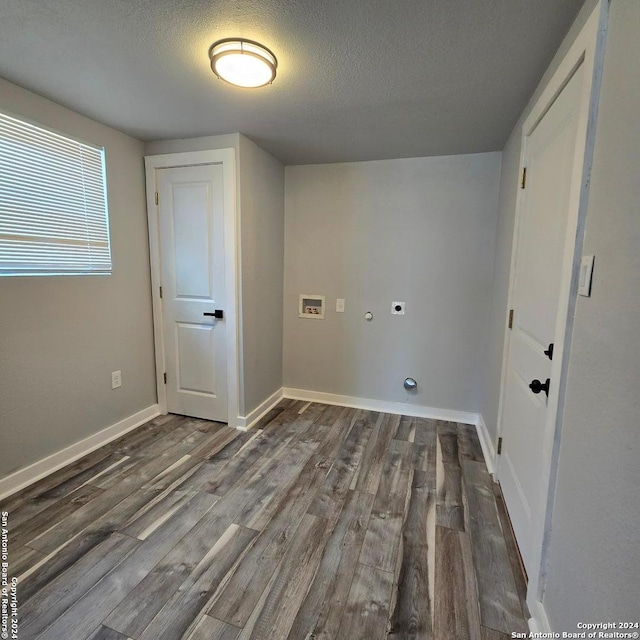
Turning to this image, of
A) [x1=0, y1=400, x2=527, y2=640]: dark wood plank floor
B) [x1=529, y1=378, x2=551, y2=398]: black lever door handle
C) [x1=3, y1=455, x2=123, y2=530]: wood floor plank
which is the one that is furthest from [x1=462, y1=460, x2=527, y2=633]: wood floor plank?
[x1=3, y1=455, x2=123, y2=530]: wood floor plank

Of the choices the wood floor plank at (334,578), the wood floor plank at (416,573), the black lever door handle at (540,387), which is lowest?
the wood floor plank at (334,578)

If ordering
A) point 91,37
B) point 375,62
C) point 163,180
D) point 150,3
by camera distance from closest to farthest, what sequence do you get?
point 150,3 < point 91,37 < point 375,62 < point 163,180

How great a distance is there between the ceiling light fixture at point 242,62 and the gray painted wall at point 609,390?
1246mm

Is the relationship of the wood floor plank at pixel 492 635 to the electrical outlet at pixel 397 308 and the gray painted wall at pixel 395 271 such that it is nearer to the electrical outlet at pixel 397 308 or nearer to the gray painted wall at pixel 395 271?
the gray painted wall at pixel 395 271

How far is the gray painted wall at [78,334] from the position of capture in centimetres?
189

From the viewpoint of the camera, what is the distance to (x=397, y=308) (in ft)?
9.87

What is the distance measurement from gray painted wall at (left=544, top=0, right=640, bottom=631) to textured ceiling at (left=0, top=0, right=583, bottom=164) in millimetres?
572

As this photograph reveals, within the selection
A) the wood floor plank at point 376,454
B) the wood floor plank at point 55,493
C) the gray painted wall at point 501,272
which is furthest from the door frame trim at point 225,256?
the gray painted wall at point 501,272

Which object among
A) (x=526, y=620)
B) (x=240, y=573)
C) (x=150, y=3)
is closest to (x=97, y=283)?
(x=150, y=3)

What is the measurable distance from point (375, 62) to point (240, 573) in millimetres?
2405

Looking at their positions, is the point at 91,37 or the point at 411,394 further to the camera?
the point at 411,394

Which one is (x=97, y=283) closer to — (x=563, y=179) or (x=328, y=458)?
(x=328, y=458)

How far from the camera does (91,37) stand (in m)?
1.40

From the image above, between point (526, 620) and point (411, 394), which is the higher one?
point (411, 394)
